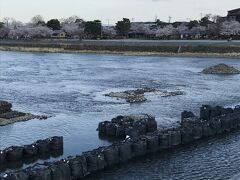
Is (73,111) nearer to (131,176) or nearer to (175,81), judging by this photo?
(131,176)

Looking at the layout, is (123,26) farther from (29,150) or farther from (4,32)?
(29,150)

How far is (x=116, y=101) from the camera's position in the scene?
33.7 m

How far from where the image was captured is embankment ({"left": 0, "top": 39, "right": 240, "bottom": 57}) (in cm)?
7294

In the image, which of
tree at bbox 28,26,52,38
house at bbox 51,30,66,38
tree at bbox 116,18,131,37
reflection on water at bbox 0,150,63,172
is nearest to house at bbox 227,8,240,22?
tree at bbox 116,18,131,37

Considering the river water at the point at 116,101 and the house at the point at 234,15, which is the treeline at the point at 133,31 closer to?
the house at the point at 234,15

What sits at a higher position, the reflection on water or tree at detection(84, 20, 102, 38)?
tree at detection(84, 20, 102, 38)

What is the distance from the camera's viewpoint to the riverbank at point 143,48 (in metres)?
→ 73.0

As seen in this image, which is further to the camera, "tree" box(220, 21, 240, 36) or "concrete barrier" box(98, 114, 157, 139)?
"tree" box(220, 21, 240, 36)

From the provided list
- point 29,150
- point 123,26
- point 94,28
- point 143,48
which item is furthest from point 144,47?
point 29,150

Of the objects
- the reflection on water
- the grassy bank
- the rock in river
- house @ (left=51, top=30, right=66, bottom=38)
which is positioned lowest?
the reflection on water

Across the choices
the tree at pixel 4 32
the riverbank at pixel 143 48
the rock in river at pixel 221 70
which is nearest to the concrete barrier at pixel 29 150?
the rock in river at pixel 221 70

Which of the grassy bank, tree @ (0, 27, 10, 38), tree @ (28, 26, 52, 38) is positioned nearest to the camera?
the grassy bank

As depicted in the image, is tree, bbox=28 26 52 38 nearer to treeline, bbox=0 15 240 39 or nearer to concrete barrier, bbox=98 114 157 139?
treeline, bbox=0 15 240 39

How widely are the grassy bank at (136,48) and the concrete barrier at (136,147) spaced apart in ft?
151
